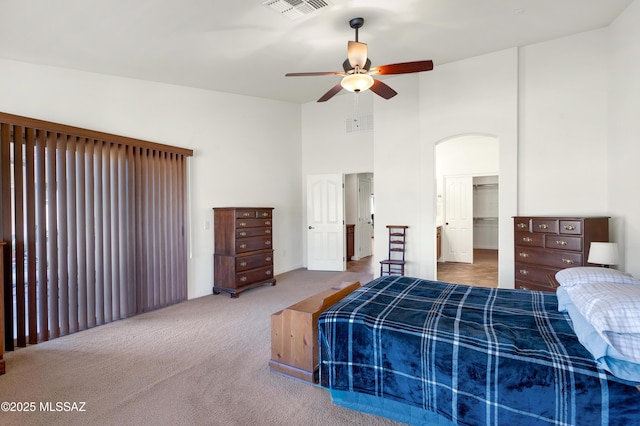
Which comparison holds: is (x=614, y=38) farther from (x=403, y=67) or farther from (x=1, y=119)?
(x=1, y=119)

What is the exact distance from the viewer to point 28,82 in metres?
3.34

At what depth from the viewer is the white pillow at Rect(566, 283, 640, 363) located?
138 cm

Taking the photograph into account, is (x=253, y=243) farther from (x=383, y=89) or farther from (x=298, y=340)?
(x=383, y=89)

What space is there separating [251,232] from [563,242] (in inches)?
162

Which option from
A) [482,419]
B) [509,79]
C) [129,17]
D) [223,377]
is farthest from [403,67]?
[223,377]

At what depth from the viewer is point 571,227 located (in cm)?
347

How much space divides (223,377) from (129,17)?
3.32 meters

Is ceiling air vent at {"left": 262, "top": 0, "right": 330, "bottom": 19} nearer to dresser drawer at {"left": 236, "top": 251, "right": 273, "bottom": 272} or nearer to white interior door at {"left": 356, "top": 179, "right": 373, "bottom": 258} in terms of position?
dresser drawer at {"left": 236, "top": 251, "right": 273, "bottom": 272}

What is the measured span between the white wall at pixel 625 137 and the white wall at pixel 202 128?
4.98 meters

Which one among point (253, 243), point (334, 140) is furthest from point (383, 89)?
point (334, 140)

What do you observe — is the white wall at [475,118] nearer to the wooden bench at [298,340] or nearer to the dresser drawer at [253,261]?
the dresser drawer at [253,261]

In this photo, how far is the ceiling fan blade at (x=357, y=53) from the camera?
10.0 ft

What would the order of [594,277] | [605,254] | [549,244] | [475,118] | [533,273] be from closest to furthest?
1. [594,277]
2. [605,254]
3. [549,244]
4. [533,273]
5. [475,118]

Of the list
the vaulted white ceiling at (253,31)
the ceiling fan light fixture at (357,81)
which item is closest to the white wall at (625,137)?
the vaulted white ceiling at (253,31)
